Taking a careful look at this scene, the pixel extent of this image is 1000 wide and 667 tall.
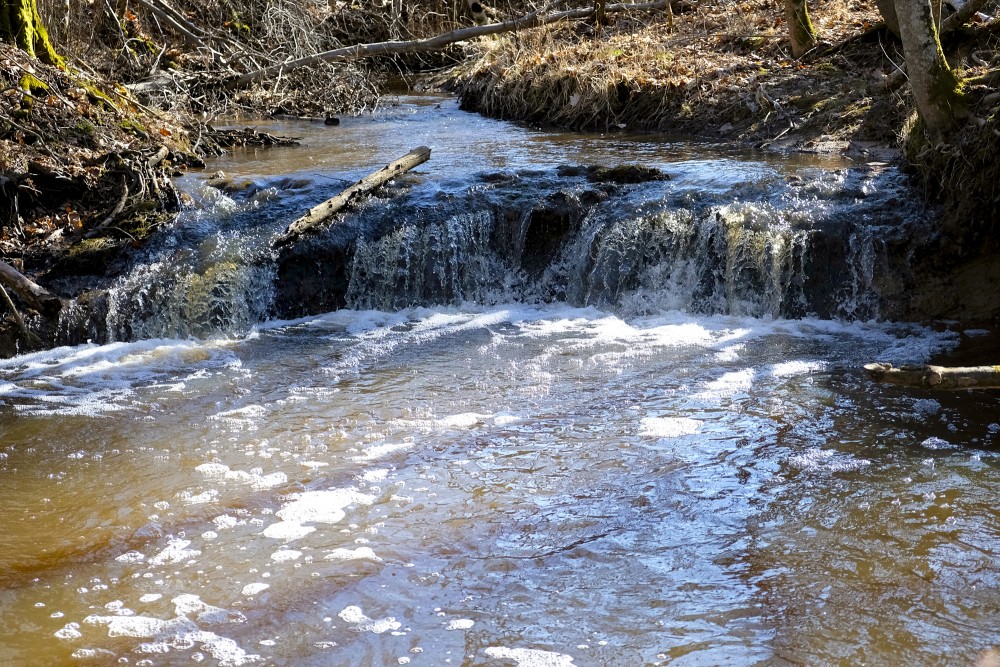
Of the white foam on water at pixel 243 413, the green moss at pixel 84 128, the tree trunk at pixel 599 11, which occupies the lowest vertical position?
the white foam on water at pixel 243 413

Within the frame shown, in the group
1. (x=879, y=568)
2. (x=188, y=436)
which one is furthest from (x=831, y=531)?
(x=188, y=436)

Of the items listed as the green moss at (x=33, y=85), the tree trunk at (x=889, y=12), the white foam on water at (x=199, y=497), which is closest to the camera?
the white foam on water at (x=199, y=497)

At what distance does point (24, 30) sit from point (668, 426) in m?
8.39

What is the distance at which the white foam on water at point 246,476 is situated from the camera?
189 inches

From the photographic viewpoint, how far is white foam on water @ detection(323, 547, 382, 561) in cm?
408

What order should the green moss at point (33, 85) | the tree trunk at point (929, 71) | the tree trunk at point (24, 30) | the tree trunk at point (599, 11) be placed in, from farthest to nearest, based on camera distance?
1. the tree trunk at point (599, 11)
2. the tree trunk at point (24, 30)
3. the green moss at point (33, 85)
4. the tree trunk at point (929, 71)

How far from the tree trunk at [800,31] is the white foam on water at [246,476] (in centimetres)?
1038

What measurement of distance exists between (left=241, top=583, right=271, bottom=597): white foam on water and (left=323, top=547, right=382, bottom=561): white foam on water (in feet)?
1.01

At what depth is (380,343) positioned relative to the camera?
24.0 ft

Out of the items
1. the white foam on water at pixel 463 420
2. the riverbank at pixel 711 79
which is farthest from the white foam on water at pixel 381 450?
the riverbank at pixel 711 79

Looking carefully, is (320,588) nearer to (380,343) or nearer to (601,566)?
(601,566)

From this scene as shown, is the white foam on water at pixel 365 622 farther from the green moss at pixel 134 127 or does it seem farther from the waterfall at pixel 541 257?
the green moss at pixel 134 127

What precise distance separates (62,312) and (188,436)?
281 cm

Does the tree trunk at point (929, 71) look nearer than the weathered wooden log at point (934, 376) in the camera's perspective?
No
